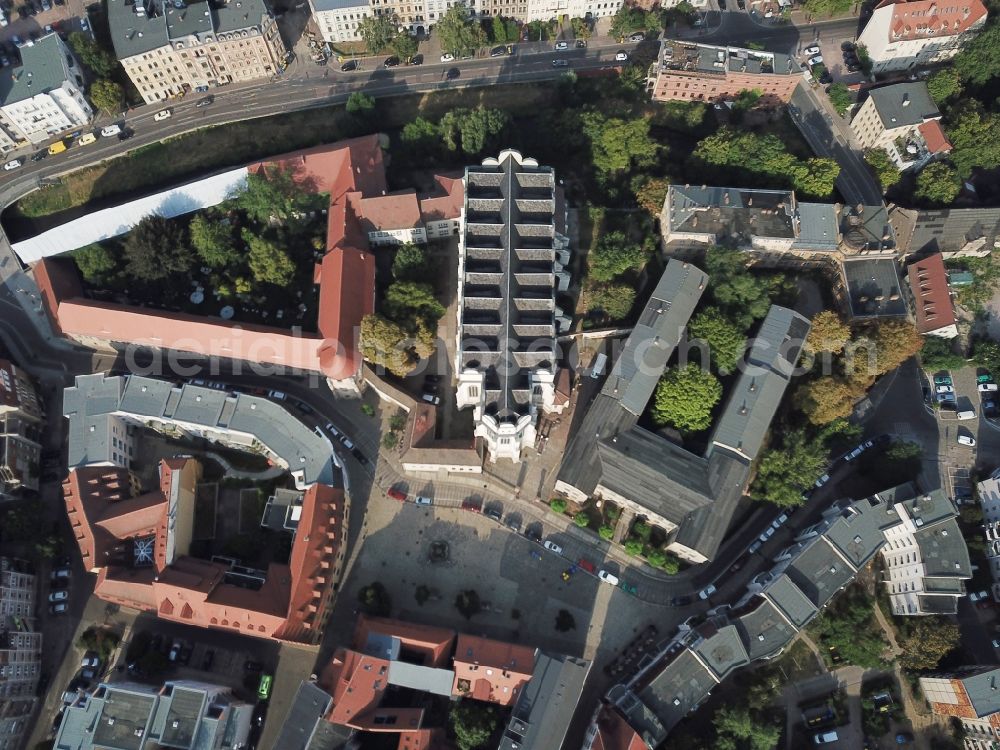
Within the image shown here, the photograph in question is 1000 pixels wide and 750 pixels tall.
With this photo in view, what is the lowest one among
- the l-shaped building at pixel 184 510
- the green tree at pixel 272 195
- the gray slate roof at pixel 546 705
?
the gray slate roof at pixel 546 705

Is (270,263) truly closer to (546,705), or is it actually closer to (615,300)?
(615,300)

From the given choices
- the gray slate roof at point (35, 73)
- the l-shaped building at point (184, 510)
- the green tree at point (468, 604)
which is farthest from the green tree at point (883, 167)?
the gray slate roof at point (35, 73)

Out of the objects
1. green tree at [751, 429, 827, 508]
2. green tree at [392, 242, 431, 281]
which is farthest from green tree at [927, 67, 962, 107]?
green tree at [392, 242, 431, 281]

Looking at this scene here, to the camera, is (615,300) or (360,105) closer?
(615,300)

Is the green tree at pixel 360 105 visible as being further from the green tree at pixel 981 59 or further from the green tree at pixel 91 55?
the green tree at pixel 981 59

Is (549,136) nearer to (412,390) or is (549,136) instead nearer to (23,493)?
(412,390)

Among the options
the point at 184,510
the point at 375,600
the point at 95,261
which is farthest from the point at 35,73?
the point at 375,600

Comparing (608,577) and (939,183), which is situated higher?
(939,183)
